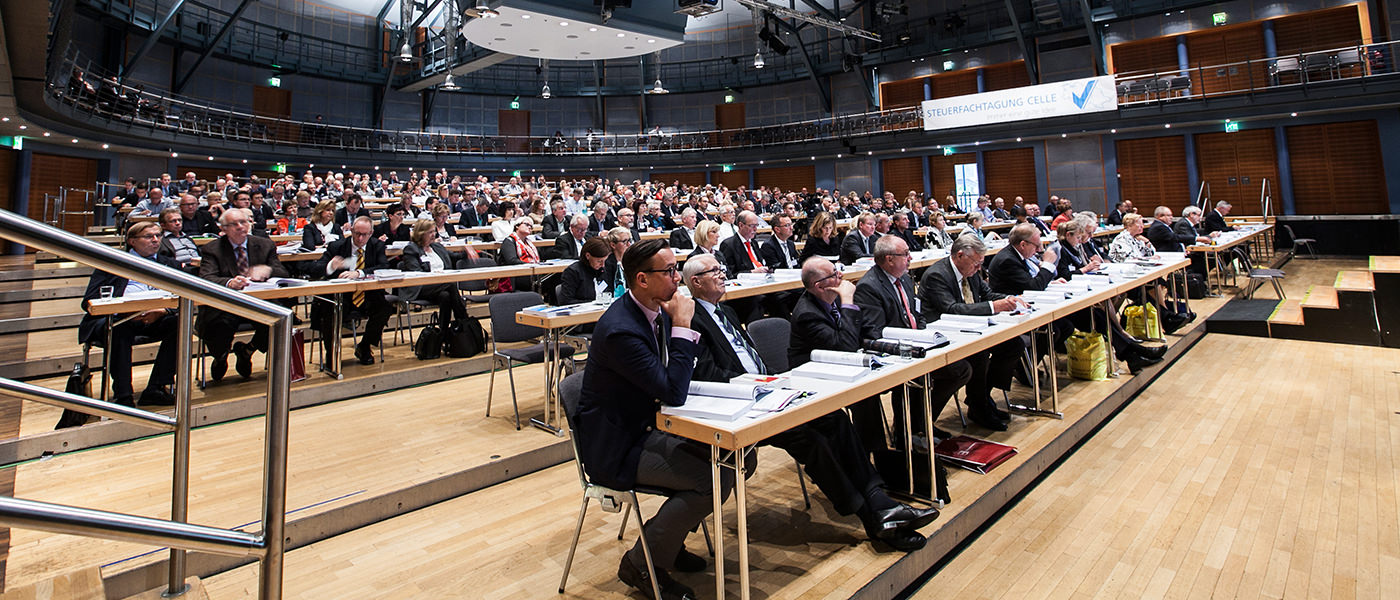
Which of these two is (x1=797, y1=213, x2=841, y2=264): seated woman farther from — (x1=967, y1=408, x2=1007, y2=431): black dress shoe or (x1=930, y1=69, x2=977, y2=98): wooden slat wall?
(x1=930, y1=69, x2=977, y2=98): wooden slat wall

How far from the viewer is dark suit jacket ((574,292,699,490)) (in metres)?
2.14

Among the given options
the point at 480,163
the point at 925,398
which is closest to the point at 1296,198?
the point at 925,398

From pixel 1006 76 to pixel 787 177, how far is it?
22.8 ft

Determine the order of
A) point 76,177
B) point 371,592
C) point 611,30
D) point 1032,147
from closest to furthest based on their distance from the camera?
point 371,592 → point 611,30 → point 76,177 → point 1032,147

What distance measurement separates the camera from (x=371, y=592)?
2293 mm

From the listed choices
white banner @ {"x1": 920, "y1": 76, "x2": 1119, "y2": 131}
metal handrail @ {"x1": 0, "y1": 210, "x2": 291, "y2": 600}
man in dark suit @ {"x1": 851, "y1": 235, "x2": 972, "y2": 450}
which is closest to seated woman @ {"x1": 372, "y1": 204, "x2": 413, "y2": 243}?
man in dark suit @ {"x1": 851, "y1": 235, "x2": 972, "y2": 450}

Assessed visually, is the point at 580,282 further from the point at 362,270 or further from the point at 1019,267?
the point at 1019,267

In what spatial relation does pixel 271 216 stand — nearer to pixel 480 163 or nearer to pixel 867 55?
pixel 480 163

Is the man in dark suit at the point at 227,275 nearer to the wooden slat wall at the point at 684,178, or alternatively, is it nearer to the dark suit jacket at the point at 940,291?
the dark suit jacket at the point at 940,291

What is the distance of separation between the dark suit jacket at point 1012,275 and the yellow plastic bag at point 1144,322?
1632 millimetres

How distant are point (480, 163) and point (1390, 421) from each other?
20.3 meters

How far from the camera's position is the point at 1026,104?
14.1m

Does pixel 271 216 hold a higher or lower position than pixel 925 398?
higher

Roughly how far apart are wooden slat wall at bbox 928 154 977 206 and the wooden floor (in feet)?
47.8
